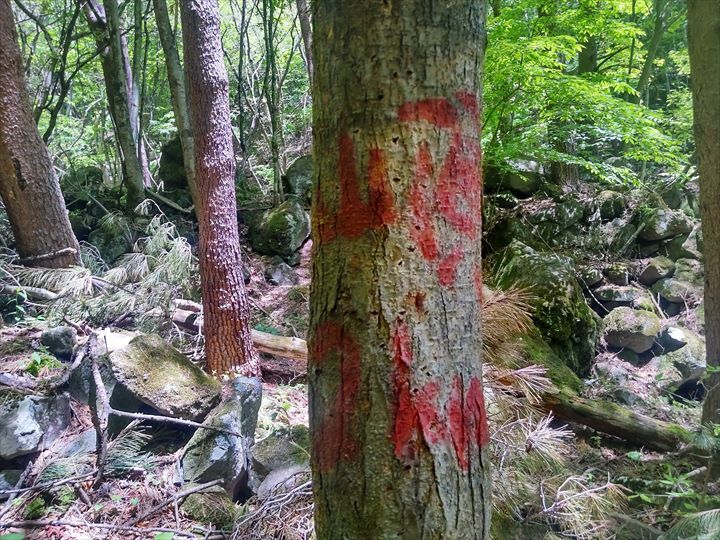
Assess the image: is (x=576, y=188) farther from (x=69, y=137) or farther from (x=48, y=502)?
(x=69, y=137)

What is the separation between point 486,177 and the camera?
7977 mm

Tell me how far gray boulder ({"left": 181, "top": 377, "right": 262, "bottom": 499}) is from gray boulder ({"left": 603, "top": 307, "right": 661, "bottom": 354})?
213 inches

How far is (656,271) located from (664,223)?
82cm

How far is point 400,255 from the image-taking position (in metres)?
1.11

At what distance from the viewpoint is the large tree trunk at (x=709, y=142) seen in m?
3.55

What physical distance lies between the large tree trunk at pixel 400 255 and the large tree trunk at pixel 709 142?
333cm

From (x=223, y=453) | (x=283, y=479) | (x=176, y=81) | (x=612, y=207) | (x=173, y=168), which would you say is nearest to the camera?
(x=283, y=479)

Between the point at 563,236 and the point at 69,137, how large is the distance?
1358cm

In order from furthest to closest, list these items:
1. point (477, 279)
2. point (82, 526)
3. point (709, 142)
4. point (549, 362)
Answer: point (549, 362) < point (709, 142) < point (82, 526) < point (477, 279)

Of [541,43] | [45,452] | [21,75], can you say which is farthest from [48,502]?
[541,43]

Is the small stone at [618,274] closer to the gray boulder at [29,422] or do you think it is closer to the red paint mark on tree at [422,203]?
the gray boulder at [29,422]

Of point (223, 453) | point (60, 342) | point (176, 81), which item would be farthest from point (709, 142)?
point (176, 81)

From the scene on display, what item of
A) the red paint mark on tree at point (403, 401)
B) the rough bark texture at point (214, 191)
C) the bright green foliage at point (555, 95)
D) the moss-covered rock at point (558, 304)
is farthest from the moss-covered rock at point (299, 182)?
the red paint mark on tree at point (403, 401)

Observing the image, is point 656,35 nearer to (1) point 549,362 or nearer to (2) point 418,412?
(1) point 549,362
